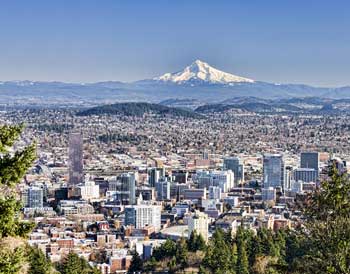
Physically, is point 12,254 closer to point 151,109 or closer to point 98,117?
point 98,117

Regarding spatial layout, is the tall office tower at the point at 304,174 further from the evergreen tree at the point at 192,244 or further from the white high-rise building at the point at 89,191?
the evergreen tree at the point at 192,244

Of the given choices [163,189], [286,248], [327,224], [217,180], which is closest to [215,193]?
[163,189]

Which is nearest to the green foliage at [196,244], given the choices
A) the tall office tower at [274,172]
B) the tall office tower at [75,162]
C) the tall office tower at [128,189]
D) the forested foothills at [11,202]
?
the forested foothills at [11,202]

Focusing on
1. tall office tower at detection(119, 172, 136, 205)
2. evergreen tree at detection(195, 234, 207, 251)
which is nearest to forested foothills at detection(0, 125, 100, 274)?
evergreen tree at detection(195, 234, 207, 251)

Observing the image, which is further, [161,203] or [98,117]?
[98,117]

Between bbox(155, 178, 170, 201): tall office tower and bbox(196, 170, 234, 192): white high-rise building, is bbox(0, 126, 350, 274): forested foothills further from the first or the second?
bbox(196, 170, 234, 192): white high-rise building

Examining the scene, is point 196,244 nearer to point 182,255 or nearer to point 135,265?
point 182,255

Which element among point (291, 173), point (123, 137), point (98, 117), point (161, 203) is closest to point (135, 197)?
point (161, 203)
